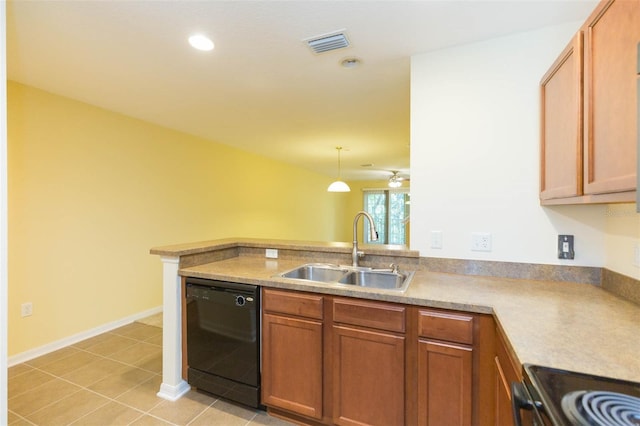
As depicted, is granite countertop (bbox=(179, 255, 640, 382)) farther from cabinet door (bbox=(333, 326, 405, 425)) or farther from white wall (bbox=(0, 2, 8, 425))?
white wall (bbox=(0, 2, 8, 425))

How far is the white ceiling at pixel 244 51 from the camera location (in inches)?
65.7

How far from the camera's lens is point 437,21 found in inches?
69.4

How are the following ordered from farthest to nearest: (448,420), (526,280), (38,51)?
1. (38,51)
2. (526,280)
3. (448,420)

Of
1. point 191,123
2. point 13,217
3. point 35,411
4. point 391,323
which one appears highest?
point 191,123

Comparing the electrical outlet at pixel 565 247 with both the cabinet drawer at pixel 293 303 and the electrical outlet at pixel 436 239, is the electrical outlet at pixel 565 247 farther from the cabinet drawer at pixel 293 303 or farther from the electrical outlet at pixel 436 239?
the cabinet drawer at pixel 293 303

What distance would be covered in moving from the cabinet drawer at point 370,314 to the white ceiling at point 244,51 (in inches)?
65.2

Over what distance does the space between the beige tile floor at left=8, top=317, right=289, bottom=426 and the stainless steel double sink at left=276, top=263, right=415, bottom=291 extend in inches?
37.8

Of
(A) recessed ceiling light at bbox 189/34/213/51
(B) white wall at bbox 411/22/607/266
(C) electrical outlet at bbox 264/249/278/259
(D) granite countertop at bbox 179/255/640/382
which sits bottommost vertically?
(D) granite countertop at bbox 179/255/640/382

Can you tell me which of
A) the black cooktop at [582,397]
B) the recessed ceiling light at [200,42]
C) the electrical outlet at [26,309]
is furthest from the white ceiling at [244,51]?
the electrical outlet at [26,309]

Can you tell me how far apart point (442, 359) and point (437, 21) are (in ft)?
6.23

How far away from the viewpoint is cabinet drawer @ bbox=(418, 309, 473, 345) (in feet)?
4.69

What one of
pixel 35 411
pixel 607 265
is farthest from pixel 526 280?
pixel 35 411

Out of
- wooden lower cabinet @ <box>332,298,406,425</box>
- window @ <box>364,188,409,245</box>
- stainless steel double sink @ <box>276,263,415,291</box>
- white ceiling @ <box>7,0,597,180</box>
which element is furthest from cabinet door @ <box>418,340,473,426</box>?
window @ <box>364,188,409,245</box>

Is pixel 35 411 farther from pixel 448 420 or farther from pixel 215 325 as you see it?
pixel 448 420
